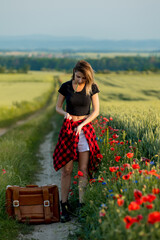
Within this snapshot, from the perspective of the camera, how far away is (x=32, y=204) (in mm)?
4410

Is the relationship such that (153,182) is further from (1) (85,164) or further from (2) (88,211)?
(1) (85,164)

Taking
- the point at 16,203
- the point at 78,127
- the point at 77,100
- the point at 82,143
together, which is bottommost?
the point at 16,203

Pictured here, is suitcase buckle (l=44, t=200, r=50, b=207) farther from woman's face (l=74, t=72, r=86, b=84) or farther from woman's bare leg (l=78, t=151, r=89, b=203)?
woman's face (l=74, t=72, r=86, b=84)

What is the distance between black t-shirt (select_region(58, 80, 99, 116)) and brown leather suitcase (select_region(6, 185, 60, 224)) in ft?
3.26

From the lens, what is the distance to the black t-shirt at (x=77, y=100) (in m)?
4.35

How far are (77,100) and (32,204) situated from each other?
1.42 m

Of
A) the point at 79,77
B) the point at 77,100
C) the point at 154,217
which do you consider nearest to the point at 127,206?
the point at 154,217

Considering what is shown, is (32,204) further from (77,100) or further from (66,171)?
(77,100)

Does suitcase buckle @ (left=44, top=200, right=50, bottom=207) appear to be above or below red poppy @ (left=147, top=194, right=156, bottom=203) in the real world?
below

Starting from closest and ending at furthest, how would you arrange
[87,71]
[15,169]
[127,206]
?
[127,206], [87,71], [15,169]

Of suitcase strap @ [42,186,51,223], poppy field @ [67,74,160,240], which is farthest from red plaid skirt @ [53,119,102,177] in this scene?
suitcase strap @ [42,186,51,223]

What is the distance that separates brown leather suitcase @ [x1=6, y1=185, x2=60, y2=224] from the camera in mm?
4297

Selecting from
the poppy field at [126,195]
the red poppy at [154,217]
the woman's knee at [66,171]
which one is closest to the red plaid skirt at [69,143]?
the woman's knee at [66,171]

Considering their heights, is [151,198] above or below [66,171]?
above
